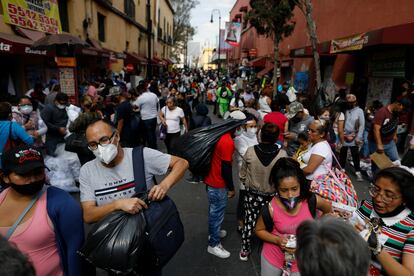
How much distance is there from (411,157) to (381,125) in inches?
67.1

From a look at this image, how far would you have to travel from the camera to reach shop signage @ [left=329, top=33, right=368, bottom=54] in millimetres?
8419

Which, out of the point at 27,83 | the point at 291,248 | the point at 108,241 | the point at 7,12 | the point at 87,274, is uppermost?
the point at 7,12

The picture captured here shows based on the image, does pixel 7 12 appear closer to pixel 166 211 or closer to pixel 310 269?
pixel 166 211

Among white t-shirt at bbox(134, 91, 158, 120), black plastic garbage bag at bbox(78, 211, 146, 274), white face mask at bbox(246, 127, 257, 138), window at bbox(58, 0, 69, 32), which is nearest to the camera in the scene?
black plastic garbage bag at bbox(78, 211, 146, 274)

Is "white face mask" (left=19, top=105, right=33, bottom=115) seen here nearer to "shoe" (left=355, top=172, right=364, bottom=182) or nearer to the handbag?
the handbag

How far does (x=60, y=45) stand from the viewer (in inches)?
280

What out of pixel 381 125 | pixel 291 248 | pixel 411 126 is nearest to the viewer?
pixel 291 248

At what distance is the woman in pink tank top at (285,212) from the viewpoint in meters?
2.27

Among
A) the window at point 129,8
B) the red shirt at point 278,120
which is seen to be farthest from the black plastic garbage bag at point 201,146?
the window at point 129,8

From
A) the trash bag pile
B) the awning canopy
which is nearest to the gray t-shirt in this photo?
the trash bag pile

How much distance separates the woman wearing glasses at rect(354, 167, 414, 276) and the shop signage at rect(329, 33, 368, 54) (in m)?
7.71

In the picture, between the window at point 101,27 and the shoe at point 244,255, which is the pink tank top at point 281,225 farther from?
the window at point 101,27

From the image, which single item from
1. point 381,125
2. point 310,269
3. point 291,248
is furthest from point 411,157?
point 310,269

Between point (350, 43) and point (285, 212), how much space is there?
8.57 m
